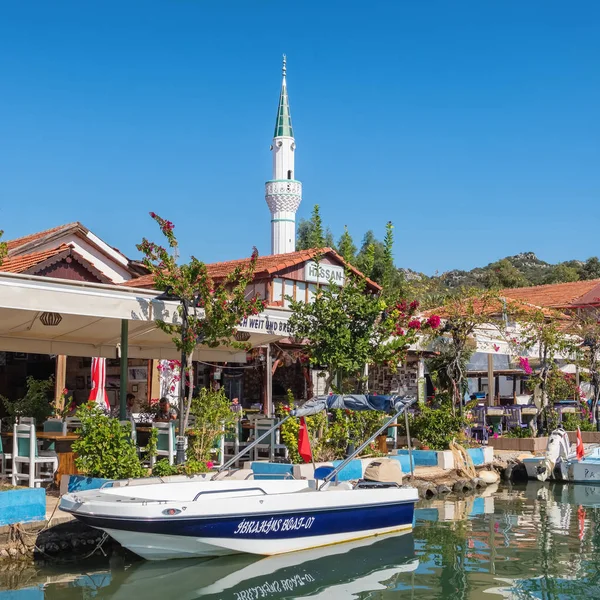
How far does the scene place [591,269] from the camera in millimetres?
75562

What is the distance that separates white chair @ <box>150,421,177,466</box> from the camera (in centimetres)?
1292

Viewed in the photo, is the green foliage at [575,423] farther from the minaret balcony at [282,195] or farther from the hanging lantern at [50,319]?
the minaret balcony at [282,195]

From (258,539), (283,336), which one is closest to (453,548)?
(258,539)

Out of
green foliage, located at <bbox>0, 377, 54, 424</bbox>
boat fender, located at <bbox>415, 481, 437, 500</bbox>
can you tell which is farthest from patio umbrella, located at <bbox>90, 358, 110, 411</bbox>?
boat fender, located at <bbox>415, 481, 437, 500</bbox>

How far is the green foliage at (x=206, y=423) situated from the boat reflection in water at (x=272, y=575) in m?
2.84

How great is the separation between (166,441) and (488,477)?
26.3 feet

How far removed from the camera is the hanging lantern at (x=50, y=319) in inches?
496

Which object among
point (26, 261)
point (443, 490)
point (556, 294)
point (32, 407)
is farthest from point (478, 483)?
point (556, 294)

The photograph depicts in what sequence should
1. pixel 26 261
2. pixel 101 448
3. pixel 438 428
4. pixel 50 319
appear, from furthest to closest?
pixel 26 261
pixel 438 428
pixel 50 319
pixel 101 448

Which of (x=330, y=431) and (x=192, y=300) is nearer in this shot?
(x=192, y=300)

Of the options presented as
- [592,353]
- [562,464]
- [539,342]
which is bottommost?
[562,464]

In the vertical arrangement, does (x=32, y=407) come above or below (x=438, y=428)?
above

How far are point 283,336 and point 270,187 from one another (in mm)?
46980

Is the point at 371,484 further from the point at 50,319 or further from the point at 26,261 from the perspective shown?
the point at 26,261
